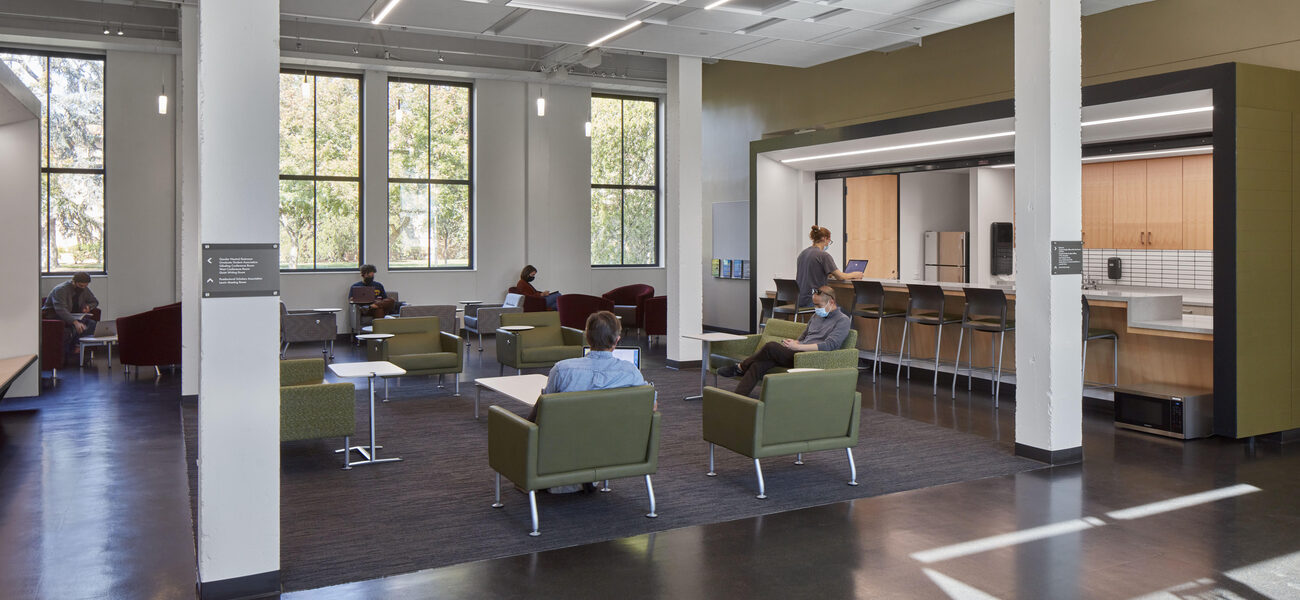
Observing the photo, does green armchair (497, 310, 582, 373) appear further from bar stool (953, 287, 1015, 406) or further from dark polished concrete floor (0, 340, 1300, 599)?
→ bar stool (953, 287, 1015, 406)

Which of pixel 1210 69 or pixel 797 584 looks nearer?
pixel 797 584

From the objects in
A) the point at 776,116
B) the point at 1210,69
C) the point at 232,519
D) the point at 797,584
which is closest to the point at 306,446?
the point at 232,519

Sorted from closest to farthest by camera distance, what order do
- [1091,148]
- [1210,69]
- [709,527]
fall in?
1. [709,527]
2. [1210,69]
3. [1091,148]

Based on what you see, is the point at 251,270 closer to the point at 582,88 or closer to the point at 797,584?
the point at 797,584

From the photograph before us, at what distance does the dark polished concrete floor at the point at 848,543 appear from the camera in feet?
13.7

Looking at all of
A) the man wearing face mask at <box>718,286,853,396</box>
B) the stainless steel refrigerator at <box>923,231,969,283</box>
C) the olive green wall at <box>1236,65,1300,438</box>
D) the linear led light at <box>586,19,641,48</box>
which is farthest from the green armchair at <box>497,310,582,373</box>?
the stainless steel refrigerator at <box>923,231,969,283</box>

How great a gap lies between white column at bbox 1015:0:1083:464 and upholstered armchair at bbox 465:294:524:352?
8.38 meters

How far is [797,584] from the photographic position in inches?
165

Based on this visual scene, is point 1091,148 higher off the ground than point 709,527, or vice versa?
point 1091,148

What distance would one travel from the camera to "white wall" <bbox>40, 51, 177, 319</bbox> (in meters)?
13.6

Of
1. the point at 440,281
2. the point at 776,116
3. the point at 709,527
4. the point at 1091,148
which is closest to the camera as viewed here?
the point at 709,527

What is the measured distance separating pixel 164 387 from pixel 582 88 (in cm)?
933

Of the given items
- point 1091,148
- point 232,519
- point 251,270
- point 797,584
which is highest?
point 1091,148

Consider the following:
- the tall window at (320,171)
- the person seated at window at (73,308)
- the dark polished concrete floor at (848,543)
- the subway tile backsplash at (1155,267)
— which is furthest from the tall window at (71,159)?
the subway tile backsplash at (1155,267)
